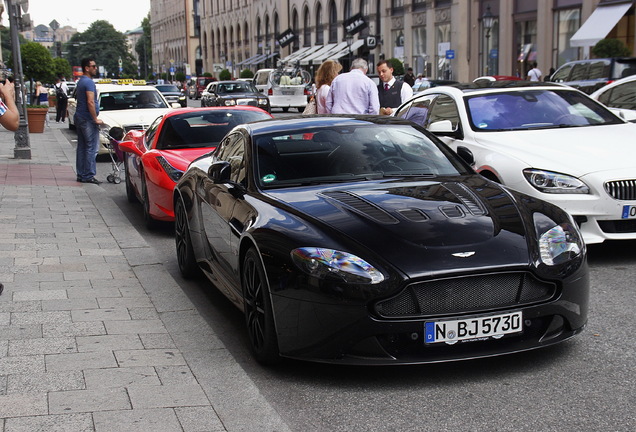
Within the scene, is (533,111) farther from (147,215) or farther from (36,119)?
(36,119)

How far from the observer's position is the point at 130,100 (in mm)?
19219

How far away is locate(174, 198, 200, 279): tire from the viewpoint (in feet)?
23.5

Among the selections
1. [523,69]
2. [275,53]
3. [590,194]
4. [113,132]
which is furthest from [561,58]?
[275,53]

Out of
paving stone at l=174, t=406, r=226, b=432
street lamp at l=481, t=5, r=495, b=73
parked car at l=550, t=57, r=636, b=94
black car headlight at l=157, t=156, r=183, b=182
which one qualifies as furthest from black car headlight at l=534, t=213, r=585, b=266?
street lamp at l=481, t=5, r=495, b=73

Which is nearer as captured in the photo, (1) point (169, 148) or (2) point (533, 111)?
(2) point (533, 111)

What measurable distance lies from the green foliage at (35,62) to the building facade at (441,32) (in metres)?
16.4

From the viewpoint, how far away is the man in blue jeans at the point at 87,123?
13.9 m

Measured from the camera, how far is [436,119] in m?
9.67

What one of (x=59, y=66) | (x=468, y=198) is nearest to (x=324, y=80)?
(x=468, y=198)

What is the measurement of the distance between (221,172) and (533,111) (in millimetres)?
4187

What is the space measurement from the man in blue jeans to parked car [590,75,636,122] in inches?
291

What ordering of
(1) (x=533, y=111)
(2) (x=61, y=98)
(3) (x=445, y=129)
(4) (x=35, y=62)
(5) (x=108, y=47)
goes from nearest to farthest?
(3) (x=445, y=129)
(1) (x=533, y=111)
(2) (x=61, y=98)
(4) (x=35, y=62)
(5) (x=108, y=47)

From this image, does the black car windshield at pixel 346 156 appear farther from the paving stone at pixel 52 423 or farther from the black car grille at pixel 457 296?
the paving stone at pixel 52 423

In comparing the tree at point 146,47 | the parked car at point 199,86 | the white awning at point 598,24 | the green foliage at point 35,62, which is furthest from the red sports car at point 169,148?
the tree at point 146,47
